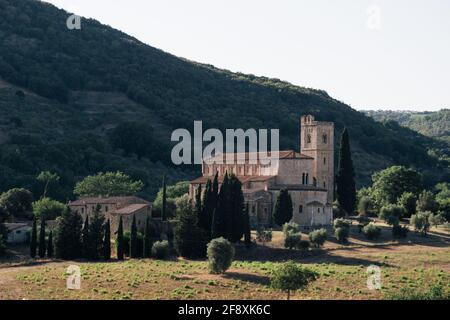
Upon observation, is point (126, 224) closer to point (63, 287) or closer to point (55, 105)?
point (63, 287)

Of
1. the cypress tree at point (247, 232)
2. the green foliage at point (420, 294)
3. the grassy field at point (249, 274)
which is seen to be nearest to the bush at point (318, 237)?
the grassy field at point (249, 274)

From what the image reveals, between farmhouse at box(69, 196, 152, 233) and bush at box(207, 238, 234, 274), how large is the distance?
1497 cm

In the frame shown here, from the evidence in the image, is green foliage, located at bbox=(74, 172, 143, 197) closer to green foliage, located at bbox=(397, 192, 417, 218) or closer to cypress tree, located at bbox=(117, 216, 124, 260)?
cypress tree, located at bbox=(117, 216, 124, 260)

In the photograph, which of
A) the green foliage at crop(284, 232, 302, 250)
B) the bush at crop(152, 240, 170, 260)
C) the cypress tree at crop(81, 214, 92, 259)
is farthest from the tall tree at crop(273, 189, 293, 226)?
the cypress tree at crop(81, 214, 92, 259)

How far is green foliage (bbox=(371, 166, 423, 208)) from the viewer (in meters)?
101

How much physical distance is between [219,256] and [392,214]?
2790cm

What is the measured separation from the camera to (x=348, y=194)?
94.3 metres

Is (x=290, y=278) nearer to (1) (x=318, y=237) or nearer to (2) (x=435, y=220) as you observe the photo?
(1) (x=318, y=237)

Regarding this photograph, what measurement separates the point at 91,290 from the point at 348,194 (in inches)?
1638

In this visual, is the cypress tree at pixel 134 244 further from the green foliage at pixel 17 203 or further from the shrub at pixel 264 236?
the green foliage at pixel 17 203

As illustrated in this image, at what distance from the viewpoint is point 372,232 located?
81.1 metres

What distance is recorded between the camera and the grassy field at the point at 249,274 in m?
60.1

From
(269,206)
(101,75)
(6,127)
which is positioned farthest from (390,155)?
(269,206)

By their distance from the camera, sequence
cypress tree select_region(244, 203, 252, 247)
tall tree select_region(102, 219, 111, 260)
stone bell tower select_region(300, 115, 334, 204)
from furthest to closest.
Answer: stone bell tower select_region(300, 115, 334, 204) < cypress tree select_region(244, 203, 252, 247) < tall tree select_region(102, 219, 111, 260)
